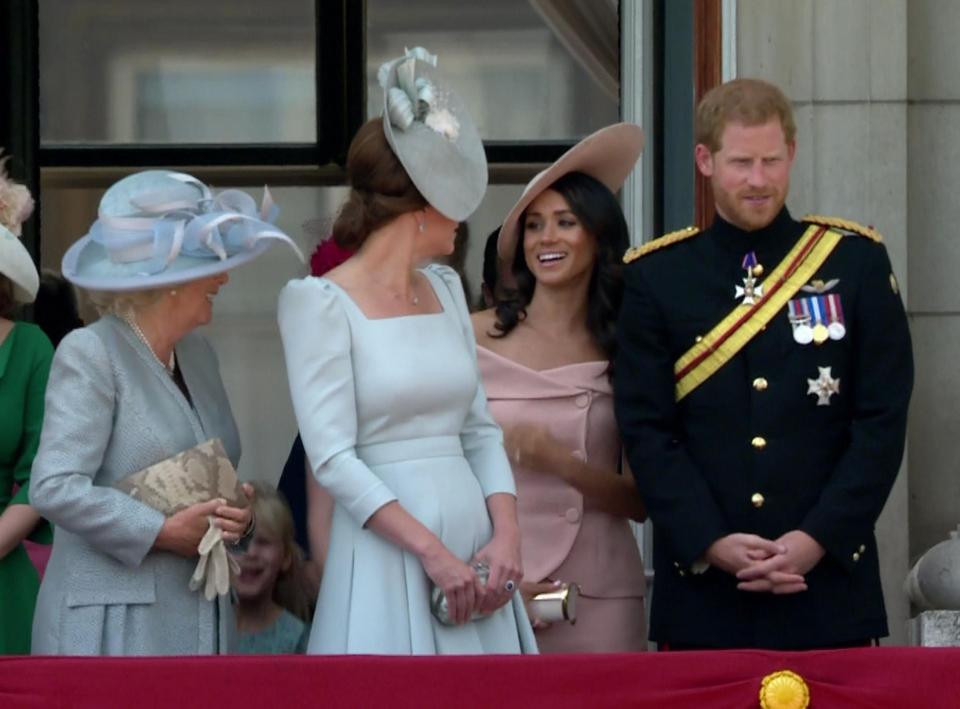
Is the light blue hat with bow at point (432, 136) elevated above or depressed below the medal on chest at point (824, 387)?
above

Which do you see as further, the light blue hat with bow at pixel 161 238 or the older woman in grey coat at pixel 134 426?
the light blue hat with bow at pixel 161 238

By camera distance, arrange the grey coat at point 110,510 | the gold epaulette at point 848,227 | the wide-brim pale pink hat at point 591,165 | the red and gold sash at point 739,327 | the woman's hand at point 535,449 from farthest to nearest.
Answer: the wide-brim pale pink hat at point 591,165 → the woman's hand at point 535,449 → the gold epaulette at point 848,227 → the red and gold sash at point 739,327 → the grey coat at point 110,510

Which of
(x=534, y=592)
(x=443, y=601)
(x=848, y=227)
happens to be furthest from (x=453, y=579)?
(x=848, y=227)

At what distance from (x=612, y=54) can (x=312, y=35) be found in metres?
1.29

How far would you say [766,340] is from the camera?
16.3 feet

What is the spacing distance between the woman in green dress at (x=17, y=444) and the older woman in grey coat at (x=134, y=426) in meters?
0.37

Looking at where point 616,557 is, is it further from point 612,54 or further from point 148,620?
point 612,54

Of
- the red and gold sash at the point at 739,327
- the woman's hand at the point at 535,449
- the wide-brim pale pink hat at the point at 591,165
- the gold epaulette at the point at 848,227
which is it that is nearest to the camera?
the red and gold sash at the point at 739,327

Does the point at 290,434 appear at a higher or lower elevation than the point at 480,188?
lower

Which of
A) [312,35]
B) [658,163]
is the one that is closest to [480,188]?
[658,163]

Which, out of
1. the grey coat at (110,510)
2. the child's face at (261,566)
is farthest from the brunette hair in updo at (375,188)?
the child's face at (261,566)

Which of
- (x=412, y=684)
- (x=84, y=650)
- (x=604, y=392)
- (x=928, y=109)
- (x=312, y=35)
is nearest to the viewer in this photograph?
(x=412, y=684)

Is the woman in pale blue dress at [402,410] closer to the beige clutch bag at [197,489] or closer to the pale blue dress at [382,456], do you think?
the pale blue dress at [382,456]

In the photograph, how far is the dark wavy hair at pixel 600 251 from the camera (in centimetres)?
535
